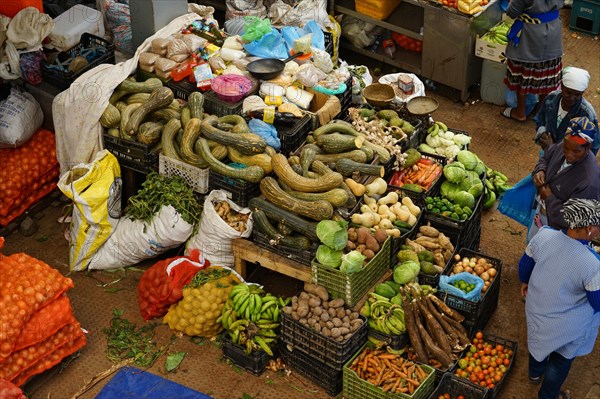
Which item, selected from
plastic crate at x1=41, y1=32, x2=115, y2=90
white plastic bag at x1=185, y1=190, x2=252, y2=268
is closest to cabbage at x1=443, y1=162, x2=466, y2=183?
white plastic bag at x1=185, y1=190, x2=252, y2=268

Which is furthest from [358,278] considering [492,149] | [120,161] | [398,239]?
Result: [492,149]

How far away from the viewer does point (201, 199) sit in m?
7.89

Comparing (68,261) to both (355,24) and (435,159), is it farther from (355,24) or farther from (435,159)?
(355,24)

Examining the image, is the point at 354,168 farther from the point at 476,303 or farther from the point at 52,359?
the point at 52,359

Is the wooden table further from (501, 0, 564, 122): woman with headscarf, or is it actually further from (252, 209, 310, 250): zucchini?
(501, 0, 564, 122): woman with headscarf

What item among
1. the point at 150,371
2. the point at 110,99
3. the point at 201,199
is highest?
the point at 110,99

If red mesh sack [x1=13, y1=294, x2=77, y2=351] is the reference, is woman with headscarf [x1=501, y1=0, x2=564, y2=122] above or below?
above

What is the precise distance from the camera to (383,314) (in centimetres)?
696

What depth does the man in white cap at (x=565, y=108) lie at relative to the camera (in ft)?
23.5

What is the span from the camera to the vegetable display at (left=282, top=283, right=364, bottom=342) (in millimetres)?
6766

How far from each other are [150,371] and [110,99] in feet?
8.60

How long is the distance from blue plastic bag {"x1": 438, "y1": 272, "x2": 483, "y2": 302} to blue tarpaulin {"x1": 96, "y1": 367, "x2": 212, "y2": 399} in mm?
2044

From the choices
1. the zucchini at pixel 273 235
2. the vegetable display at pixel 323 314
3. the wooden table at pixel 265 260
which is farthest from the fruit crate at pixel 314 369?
the zucchini at pixel 273 235

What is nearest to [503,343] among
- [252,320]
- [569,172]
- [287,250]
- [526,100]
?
[569,172]
